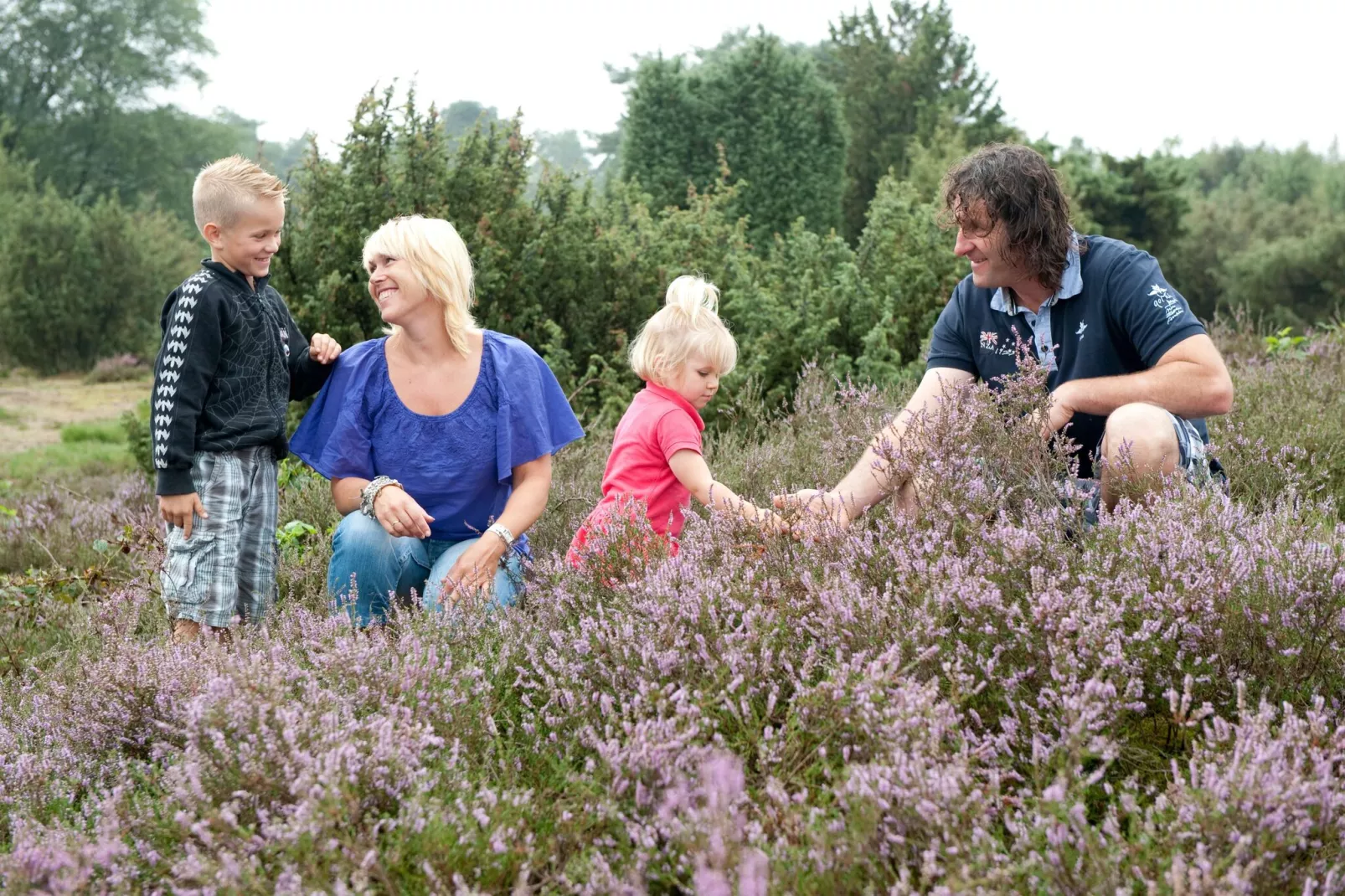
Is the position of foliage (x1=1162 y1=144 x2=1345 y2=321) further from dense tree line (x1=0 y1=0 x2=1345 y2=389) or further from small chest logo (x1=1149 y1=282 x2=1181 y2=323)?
small chest logo (x1=1149 y1=282 x2=1181 y2=323)

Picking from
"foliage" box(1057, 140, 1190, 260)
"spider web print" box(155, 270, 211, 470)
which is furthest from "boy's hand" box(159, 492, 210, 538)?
"foliage" box(1057, 140, 1190, 260)

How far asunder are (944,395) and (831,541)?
2.46 feet

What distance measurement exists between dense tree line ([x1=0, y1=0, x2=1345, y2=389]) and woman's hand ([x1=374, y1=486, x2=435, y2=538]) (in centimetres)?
250

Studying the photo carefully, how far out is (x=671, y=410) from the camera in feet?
12.3

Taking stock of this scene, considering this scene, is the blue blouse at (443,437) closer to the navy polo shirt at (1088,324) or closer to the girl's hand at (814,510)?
the girl's hand at (814,510)

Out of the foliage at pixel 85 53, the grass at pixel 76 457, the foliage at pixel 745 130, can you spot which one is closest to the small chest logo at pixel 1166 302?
the grass at pixel 76 457

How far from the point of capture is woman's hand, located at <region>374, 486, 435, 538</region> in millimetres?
3363

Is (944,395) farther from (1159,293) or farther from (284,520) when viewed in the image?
(284,520)

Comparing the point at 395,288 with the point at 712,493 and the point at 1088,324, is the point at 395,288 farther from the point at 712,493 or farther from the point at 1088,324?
the point at 1088,324

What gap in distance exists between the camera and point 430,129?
715 centimetres

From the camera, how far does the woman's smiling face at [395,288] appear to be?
3549mm

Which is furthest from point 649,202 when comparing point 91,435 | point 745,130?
point 745,130

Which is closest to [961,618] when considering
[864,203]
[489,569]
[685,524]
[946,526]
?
[946,526]

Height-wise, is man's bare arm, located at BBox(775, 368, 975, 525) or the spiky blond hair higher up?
the spiky blond hair
